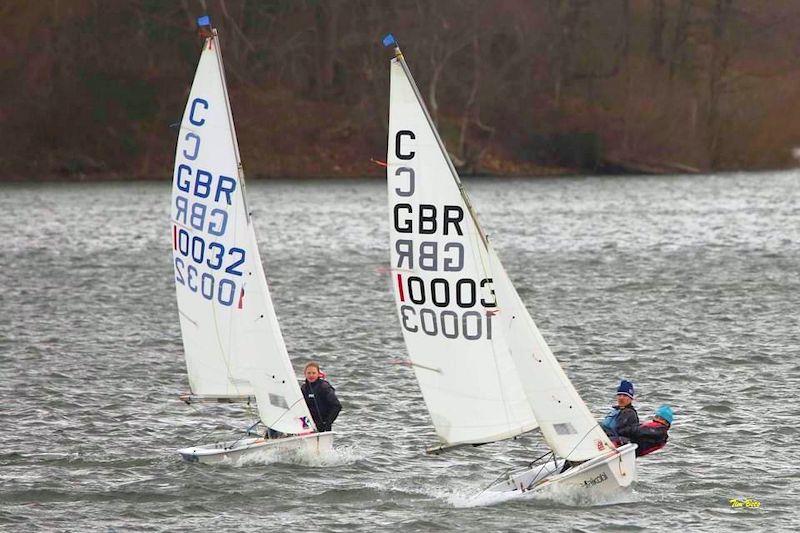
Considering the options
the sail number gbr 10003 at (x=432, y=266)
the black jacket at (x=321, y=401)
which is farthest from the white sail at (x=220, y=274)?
the sail number gbr 10003 at (x=432, y=266)

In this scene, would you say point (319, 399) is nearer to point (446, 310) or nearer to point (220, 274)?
point (220, 274)

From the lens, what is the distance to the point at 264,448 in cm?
2052

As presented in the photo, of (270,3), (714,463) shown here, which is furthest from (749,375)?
(270,3)

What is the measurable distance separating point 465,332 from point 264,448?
3959 mm

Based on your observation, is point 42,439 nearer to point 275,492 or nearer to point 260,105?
point 275,492

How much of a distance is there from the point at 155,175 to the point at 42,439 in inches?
2675

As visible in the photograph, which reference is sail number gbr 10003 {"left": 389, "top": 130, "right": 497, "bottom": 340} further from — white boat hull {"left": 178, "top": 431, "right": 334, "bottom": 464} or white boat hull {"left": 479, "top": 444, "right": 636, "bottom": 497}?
white boat hull {"left": 178, "top": 431, "right": 334, "bottom": 464}

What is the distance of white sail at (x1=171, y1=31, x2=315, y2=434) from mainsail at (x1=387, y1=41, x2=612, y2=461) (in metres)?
2.57

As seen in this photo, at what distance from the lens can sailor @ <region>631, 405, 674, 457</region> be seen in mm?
18516

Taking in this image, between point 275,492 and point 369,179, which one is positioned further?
point 369,179

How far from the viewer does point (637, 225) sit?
207 ft

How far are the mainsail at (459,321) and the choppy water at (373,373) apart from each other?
3.77 ft

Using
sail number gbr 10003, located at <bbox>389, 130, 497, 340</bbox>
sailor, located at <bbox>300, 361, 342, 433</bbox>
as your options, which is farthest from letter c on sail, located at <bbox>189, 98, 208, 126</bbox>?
sailor, located at <bbox>300, 361, 342, 433</bbox>

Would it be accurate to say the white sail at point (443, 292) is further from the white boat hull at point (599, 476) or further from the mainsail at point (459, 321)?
the white boat hull at point (599, 476)
